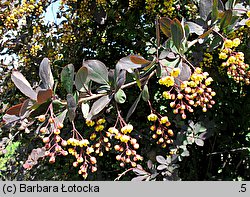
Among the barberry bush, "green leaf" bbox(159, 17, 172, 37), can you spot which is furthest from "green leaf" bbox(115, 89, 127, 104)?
"green leaf" bbox(159, 17, 172, 37)

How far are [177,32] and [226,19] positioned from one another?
0.60ft

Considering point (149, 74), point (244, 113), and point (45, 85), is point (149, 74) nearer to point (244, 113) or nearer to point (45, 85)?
point (45, 85)

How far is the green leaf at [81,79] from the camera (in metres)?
1.04

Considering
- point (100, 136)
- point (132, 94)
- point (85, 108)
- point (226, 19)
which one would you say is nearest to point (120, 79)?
point (85, 108)

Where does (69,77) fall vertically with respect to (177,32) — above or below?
below

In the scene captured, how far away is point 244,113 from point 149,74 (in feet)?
3.36

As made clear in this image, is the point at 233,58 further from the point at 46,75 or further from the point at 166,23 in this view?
the point at 46,75

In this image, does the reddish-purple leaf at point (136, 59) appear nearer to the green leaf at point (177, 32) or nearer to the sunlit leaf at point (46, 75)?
the green leaf at point (177, 32)

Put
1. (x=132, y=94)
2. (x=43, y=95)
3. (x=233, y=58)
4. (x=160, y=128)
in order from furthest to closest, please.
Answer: (x=132, y=94), (x=160, y=128), (x=233, y=58), (x=43, y=95)

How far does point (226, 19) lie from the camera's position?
1.10 metres

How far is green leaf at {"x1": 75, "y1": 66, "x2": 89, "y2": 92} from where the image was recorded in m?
1.04

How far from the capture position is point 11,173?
8.45ft

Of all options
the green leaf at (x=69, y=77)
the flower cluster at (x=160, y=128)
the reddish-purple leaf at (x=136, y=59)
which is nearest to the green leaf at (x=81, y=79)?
the green leaf at (x=69, y=77)

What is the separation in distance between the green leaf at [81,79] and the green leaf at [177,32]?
269 mm
